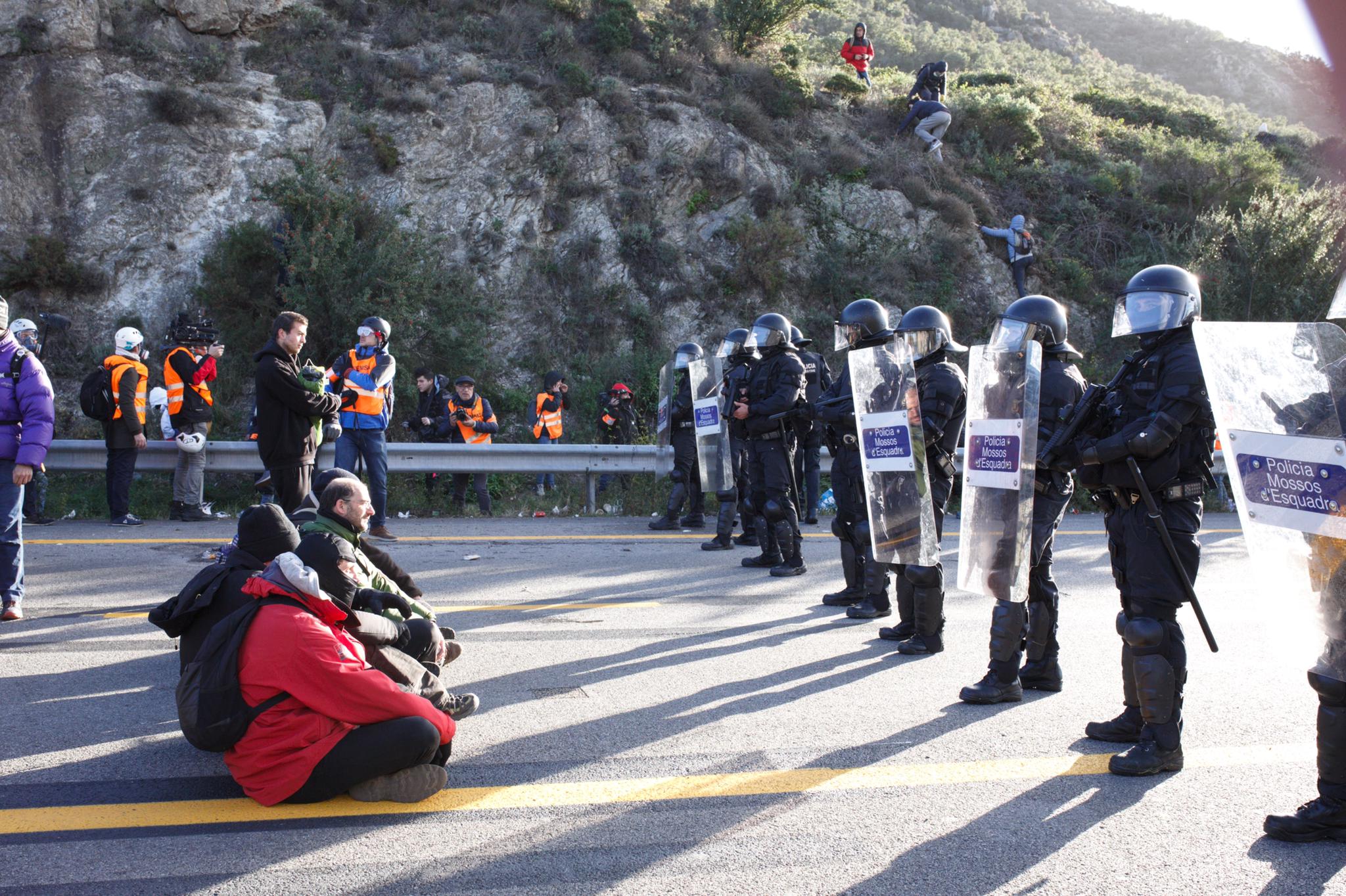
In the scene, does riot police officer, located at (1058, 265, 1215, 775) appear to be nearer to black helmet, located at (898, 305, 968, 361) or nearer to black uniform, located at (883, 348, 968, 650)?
black uniform, located at (883, 348, 968, 650)

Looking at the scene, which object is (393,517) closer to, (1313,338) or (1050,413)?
(1050,413)

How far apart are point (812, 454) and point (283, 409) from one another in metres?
6.66

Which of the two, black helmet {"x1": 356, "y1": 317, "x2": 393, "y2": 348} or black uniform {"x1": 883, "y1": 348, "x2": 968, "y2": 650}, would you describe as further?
black helmet {"x1": 356, "y1": 317, "x2": 393, "y2": 348}

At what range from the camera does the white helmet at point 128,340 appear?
10.8m

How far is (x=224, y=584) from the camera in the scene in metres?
4.32

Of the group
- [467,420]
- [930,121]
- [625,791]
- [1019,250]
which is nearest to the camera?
[625,791]

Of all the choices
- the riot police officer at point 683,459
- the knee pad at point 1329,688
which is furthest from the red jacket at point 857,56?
the knee pad at point 1329,688

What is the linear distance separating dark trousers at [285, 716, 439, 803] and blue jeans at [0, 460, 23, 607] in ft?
11.9

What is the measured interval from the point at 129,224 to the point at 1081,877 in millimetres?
18990

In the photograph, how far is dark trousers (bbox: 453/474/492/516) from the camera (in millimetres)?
12484

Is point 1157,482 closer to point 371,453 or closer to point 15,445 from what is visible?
point 15,445

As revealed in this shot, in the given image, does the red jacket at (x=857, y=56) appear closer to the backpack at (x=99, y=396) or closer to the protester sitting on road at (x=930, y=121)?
the protester sitting on road at (x=930, y=121)

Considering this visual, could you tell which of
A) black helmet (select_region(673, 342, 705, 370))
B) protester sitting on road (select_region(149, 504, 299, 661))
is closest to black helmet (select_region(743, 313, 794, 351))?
black helmet (select_region(673, 342, 705, 370))

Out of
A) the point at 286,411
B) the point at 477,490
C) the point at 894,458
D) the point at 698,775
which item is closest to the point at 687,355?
the point at 477,490
